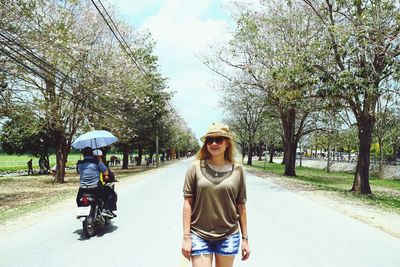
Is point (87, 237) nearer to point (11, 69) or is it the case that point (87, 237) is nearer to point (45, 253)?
point (45, 253)

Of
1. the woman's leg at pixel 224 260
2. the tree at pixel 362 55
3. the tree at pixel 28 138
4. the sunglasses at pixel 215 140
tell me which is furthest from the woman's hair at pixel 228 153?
the tree at pixel 28 138

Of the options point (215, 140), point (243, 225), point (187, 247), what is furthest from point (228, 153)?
point (187, 247)

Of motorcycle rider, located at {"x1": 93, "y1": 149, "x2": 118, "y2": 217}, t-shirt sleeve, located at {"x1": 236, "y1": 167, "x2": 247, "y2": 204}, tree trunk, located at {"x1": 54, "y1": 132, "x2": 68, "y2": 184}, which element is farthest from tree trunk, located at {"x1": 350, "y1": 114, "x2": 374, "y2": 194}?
tree trunk, located at {"x1": 54, "y1": 132, "x2": 68, "y2": 184}

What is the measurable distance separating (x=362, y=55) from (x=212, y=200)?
1365 centimetres

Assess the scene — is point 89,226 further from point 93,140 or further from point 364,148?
point 364,148

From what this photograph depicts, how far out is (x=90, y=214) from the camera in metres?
8.08

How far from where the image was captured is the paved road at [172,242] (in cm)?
609

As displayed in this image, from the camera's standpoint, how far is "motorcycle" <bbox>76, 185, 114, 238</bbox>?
7895 mm

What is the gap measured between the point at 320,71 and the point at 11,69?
12.7 m

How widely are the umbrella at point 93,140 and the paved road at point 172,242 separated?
1808mm

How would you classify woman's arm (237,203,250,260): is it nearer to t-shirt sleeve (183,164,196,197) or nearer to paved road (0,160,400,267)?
t-shirt sleeve (183,164,196,197)

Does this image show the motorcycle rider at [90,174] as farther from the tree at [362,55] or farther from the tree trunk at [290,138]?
the tree trunk at [290,138]

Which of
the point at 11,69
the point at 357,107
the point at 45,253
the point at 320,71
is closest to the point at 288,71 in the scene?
the point at 320,71

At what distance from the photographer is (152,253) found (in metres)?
6.49
